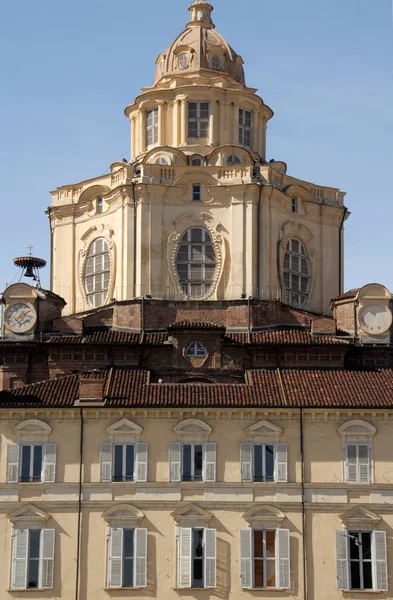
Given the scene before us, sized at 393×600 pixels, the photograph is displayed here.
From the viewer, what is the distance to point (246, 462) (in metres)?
76.2

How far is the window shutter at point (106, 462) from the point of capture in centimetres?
7600

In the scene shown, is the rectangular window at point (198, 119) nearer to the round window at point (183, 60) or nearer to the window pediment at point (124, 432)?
the round window at point (183, 60)

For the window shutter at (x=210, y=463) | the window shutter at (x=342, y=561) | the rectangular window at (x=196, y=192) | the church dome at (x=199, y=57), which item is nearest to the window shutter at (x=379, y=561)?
the window shutter at (x=342, y=561)

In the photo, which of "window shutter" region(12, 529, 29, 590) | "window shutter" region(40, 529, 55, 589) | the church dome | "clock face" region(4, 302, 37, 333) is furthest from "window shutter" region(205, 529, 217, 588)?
the church dome

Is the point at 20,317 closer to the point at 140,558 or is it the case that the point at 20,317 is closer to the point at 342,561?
the point at 140,558

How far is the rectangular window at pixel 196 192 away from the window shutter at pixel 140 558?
86.4ft

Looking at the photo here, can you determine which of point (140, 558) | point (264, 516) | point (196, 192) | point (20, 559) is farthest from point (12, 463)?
point (196, 192)

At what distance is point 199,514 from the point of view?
75188 mm

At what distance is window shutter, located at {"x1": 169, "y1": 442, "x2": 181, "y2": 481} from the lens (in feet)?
249

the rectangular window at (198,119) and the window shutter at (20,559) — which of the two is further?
the rectangular window at (198,119)

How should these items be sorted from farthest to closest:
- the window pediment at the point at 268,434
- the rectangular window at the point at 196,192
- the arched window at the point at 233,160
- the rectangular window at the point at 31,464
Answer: the arched window at the point at 233,160, the rectangular window at the point at 196,192, the window pediment at the point at 268,434, the rectangular window at the point at 31,464

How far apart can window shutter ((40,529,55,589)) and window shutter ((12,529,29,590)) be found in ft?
2.61

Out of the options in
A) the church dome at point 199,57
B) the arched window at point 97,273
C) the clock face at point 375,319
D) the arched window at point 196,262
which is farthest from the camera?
the church dome at point 199,57

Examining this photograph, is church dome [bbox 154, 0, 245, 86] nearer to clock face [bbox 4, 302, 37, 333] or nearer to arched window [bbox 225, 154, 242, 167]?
arched window [bbox 225, 154, 242, 167]
